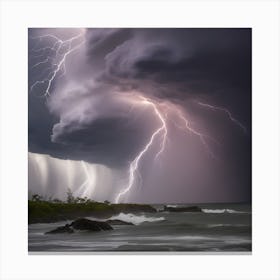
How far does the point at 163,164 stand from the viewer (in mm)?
4133

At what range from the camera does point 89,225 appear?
4.06m

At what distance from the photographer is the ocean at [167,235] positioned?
13.1 ft

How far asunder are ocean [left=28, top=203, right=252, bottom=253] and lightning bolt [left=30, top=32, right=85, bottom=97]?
1.20 meters

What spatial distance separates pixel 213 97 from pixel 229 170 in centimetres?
62

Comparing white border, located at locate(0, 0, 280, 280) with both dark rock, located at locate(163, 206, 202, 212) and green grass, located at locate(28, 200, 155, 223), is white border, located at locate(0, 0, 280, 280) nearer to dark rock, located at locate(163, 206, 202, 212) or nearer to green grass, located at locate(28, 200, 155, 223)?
green grass, located at locate(28, 200, 155, 223)

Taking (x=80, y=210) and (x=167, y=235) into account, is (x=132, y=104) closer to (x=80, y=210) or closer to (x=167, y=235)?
(x=80, y=210)

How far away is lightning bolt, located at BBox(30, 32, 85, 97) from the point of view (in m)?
4.17

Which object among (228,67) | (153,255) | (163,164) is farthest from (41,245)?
(228,67)

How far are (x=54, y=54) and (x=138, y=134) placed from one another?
Answer: 991 mm

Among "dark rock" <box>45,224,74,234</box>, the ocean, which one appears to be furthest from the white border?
"dark rock" <box>45,224,74,234</box>
